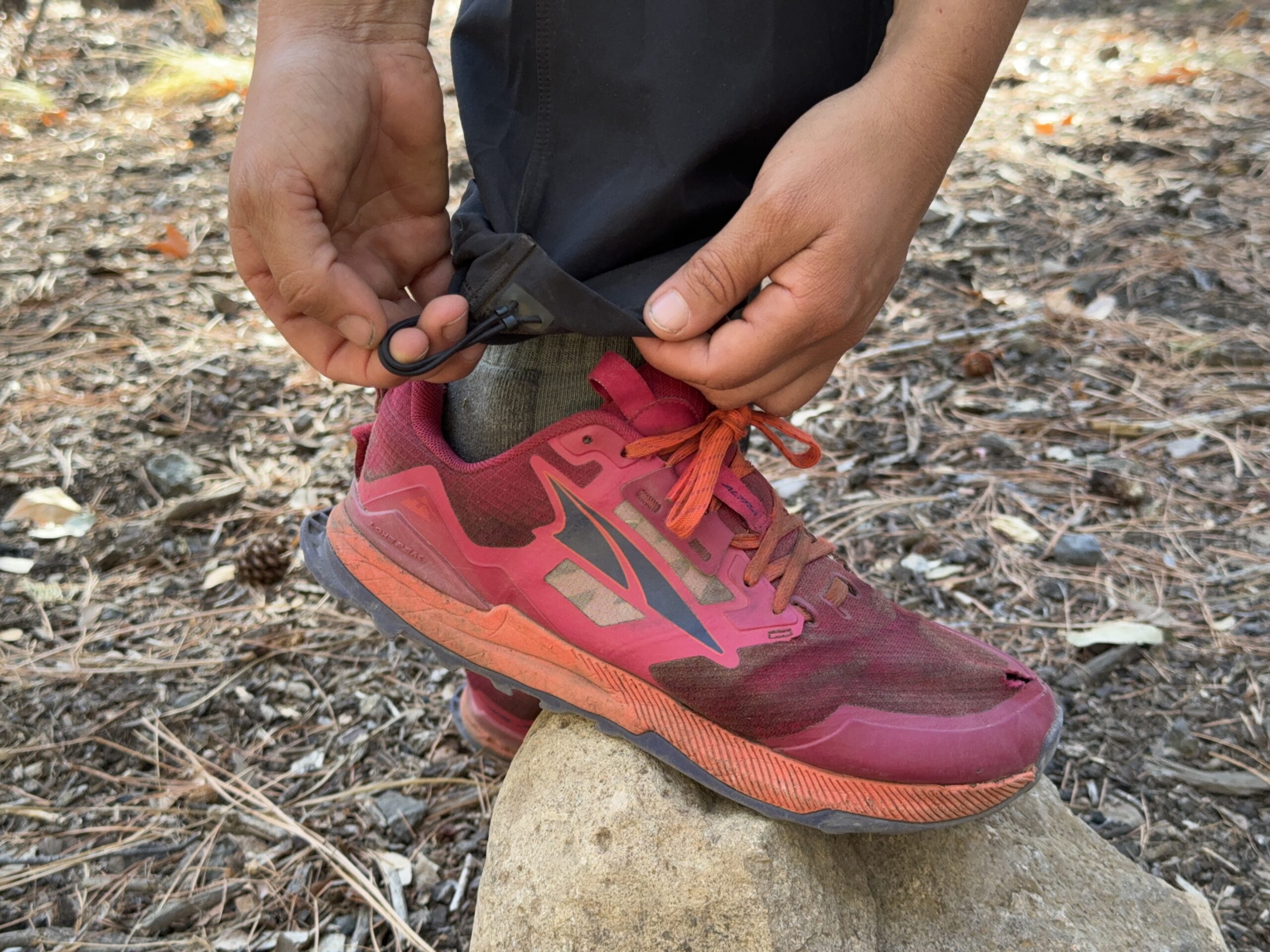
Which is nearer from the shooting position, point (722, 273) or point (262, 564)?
point (722, 273)

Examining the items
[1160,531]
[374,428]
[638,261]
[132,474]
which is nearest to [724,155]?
[638,261]

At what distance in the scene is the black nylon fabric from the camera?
1.16 m

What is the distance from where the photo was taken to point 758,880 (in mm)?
1141

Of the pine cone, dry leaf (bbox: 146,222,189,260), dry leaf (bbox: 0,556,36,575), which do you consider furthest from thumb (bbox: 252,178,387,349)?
dry leaf (bbox: 146,222,189,260)

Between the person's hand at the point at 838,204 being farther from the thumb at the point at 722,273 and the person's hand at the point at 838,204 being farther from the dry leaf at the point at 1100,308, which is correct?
the dry leaf at the point at 1100,308

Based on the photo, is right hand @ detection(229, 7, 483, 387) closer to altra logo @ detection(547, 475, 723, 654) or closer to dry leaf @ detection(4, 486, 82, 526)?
altra logo @ detection(547, 475, 723, 654)

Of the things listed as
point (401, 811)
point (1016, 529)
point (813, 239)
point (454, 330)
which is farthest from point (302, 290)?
point (1016, 529)

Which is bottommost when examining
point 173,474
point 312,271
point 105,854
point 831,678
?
point 173,474

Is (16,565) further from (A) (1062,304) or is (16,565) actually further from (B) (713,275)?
(A) (1062,304)

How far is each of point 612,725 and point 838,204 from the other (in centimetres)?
73

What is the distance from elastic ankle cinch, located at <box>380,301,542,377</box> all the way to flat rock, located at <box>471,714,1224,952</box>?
553 millimetres

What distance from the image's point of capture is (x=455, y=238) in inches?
50.4

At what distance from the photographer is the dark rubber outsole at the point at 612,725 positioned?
1.20 m

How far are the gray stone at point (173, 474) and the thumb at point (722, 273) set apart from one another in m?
1.61
